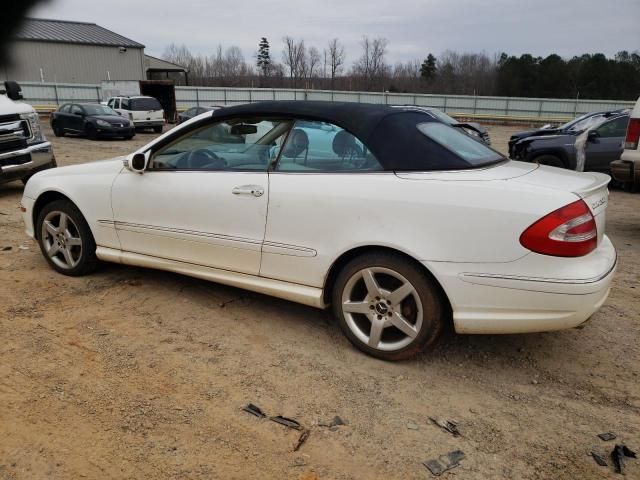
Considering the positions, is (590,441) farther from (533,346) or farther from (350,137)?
(350,137)

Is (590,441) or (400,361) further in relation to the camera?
(400,361)

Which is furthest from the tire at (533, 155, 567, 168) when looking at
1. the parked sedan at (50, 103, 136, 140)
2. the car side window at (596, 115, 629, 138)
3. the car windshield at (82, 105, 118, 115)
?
the car windshield at (82, 105, 118, 115)

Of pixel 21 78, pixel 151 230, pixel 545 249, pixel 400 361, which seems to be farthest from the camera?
pixel 151 230

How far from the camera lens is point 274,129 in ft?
11.6

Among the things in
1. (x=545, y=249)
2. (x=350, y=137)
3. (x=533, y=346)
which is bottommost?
(x=533, y=346)

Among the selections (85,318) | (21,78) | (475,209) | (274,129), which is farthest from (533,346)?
(21,78)

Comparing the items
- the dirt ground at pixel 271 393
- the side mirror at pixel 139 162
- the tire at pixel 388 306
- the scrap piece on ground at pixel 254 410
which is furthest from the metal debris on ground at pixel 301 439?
the side mirror at pixel 139 162

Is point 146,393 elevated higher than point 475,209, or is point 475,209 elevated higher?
point 475,209

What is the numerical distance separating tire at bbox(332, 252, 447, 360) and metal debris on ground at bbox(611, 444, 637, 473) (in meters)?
1.02

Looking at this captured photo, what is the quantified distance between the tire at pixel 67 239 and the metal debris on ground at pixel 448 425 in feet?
10.3

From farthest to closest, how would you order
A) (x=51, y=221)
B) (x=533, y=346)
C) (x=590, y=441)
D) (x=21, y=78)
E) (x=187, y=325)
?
(x=51, y=221) → (x=187, y=325) → (x=533, y=346) → (x=590, y=441) → (x=21, y=78)

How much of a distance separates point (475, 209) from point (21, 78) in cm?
239

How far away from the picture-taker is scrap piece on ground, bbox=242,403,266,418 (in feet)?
8.69

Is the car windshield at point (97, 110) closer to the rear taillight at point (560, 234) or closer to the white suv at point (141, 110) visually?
the white suv at point (141, 110)
